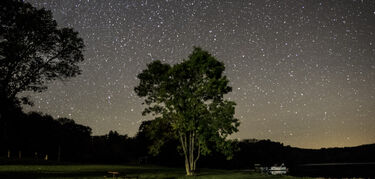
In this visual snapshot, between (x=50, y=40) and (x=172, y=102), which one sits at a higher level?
(x=50, y=40)

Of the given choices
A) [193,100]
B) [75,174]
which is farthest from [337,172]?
[75,174]

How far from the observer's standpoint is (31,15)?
28812mm

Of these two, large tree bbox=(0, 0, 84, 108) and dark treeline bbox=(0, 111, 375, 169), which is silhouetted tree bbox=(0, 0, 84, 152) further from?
dark treeline bbox=(0, 111, 375, 169)

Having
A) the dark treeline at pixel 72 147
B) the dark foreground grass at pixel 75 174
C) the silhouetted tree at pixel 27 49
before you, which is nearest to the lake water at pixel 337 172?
the dark treeline at pixel 72 147

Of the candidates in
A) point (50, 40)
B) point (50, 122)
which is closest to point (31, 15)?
point (50, 40)

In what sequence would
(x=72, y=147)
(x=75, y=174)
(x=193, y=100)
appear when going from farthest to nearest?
(x=72, y=147)
(x=193, y=100)
(x=75, y=174)

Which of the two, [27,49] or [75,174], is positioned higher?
[27,49]

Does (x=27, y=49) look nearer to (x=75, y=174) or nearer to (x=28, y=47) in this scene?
(x=28, y=47)

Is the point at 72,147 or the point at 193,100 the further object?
the point at 72,147

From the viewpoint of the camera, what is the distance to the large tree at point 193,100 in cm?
3228

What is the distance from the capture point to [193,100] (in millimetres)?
33062

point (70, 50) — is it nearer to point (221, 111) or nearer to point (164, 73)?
point (164, 73)

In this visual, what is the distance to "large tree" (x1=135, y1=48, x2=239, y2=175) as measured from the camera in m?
32.3

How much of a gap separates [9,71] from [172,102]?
628 inches
